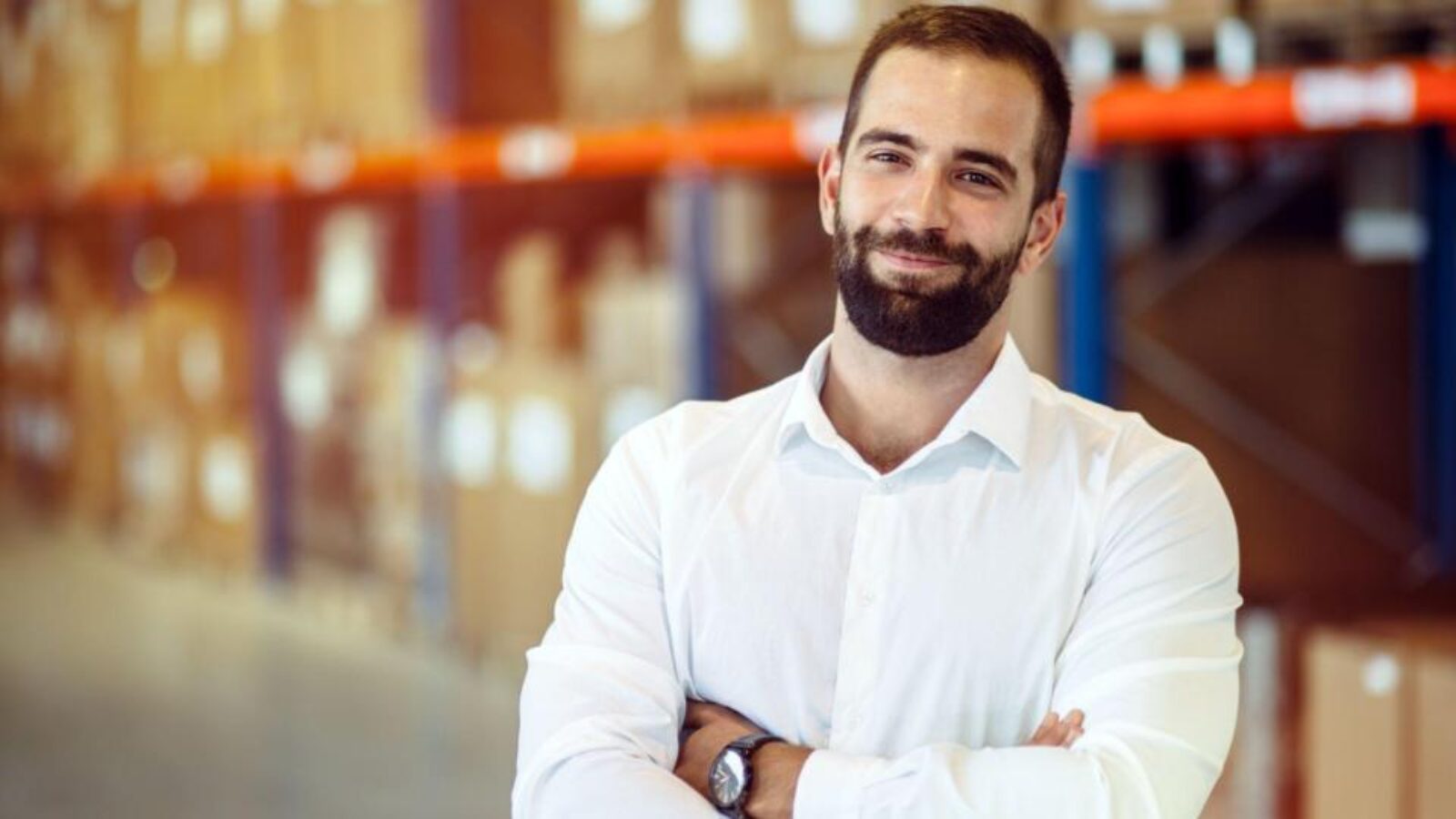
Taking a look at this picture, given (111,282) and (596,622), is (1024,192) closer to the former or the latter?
(596,622)

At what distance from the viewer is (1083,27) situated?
454 centimetres

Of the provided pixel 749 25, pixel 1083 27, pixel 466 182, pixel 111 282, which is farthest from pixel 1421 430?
pixel 111 282

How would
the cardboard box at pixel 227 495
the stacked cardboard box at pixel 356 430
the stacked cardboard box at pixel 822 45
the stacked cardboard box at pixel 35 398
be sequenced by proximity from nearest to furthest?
the stacked cardboard box at pixel 822 45, the stacked cardboard box at pixel 356 430, the cardboard box at pixel 227 495, the stacked cardboard box at pixel 35 398

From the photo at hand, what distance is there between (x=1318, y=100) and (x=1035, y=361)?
0.90 metres

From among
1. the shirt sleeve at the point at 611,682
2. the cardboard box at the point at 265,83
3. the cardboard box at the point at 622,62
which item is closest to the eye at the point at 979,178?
the shirt sleeve at the point at 611,682

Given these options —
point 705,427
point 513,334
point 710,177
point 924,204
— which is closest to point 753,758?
point 705,427

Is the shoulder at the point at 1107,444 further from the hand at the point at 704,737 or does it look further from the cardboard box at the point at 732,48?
the cardboard box at the point at 732,48

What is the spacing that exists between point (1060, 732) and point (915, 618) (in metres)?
0.18

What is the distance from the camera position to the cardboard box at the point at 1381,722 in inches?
132

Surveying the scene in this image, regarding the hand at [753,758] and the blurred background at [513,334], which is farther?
the blurred background at [513,334]

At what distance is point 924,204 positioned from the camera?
1.90 meters

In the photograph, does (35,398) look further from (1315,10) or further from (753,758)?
(753,758)

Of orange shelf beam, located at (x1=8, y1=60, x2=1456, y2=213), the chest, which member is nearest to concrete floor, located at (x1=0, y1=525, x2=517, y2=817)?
orange shelf beam, located at (x1=8, y1=60, x2=1456, y2=213)

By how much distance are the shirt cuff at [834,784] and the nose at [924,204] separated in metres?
0.51
